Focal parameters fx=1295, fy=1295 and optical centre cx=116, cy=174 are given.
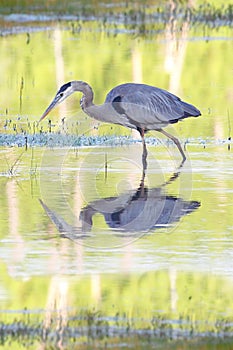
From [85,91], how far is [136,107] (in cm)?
59

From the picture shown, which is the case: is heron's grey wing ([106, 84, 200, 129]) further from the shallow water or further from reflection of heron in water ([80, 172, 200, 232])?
Result: reflection of heron in water ([80, 172, 200, 232])

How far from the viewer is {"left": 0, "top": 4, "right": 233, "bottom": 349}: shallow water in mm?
6891

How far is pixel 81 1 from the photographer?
1088 inches

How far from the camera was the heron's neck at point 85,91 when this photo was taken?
12602 mm

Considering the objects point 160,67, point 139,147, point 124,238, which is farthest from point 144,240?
point 160,67

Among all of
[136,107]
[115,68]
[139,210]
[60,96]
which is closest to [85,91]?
[60,96]

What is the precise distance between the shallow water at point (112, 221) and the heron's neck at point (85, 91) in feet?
1.56

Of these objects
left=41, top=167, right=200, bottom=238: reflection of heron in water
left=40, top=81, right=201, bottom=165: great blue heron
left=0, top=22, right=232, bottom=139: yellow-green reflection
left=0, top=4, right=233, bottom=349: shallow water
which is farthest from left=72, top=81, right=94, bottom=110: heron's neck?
left=41, top=167, right=200, bottom=238: reflection of heron in water

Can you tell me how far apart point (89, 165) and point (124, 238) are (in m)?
3.14

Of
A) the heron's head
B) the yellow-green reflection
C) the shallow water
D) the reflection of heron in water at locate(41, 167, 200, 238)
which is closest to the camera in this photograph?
the shallow water

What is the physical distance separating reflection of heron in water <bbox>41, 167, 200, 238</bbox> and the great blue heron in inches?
68.4

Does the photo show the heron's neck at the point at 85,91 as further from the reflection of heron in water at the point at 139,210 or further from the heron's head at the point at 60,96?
the reflection of heron in water at the point at 139,210

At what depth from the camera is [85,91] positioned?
41.6 ft

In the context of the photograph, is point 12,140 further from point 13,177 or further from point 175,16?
point 175,16
